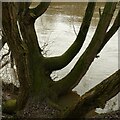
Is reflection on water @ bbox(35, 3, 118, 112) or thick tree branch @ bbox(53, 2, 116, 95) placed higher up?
thick tree branch @ bbox(53, 2, 116, 95)

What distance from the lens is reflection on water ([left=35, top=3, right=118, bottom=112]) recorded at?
7.42 metres

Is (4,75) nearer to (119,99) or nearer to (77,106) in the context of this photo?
(119,99)

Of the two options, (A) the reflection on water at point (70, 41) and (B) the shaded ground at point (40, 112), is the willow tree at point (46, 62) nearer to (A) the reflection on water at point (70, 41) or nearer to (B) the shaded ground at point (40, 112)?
(B) the shaded ground at point (40, 112)

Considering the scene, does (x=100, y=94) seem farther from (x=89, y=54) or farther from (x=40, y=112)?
(x=89, y=54)

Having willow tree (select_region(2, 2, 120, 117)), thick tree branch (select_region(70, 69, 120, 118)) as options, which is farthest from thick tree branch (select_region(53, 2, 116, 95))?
thick tree branch (select_region(70, 69, 120, 118))

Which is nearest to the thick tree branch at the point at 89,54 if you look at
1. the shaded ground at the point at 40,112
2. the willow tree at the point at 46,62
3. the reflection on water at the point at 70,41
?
the willow tree at the point at 46,62

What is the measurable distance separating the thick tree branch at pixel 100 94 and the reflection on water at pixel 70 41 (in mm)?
2252

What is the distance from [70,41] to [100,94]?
6909mm

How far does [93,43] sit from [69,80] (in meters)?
0.74

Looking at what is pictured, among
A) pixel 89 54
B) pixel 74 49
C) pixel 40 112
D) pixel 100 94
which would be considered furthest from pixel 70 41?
pixel 100 94

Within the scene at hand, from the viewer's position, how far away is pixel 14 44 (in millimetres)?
3295

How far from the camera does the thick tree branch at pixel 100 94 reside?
330 cm

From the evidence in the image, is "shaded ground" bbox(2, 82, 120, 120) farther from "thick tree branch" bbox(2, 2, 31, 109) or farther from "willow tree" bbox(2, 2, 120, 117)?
"thick tree branch" bbox(2, 2, 31, 109)

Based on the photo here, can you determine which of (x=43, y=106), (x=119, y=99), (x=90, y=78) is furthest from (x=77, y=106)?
(x=90, y=78)
